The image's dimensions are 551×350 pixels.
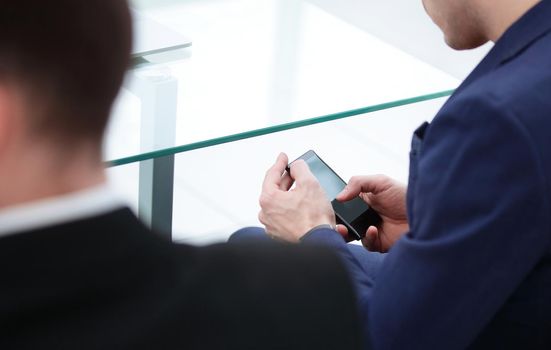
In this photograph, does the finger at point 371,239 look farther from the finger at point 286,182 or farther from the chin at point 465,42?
the chin at point 465,42

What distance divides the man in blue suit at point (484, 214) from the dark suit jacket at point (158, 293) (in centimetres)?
35

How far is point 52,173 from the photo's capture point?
0.65 meters

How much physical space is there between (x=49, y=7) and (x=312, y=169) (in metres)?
0.88

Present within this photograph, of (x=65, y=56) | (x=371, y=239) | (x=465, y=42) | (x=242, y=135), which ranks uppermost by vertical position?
(x=65, y=56)

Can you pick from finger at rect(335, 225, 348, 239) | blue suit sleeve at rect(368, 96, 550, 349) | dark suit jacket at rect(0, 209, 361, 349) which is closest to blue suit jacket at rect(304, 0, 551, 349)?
blue suit sleeve at rect(368, 96, 550, 349)

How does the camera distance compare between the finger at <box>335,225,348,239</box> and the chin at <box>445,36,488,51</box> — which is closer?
the chin at <box>445,36,488,51</box>

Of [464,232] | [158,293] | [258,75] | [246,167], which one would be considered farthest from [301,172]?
[246,167]

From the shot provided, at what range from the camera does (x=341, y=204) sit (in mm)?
1472

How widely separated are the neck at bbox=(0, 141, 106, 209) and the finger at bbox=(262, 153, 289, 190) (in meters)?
0.77

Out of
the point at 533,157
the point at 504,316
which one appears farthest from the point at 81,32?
the point at 504,316

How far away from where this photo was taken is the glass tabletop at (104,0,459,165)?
1.35 meters

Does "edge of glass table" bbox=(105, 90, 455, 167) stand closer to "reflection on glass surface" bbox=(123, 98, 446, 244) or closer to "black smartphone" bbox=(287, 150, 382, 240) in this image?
"black smartphone" bbox=(287, 150, 382, 240)

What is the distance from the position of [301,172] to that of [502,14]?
35cm

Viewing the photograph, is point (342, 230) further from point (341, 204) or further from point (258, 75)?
point (258, 75)
